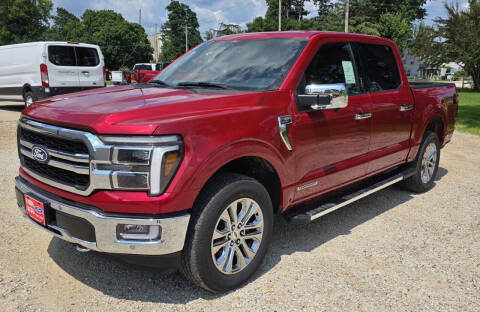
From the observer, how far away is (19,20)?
1567 inches

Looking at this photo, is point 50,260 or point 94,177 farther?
point 50,260

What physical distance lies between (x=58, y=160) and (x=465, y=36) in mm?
34793

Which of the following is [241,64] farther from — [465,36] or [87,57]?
[465,36]

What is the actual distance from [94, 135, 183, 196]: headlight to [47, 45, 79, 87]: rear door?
1030cm

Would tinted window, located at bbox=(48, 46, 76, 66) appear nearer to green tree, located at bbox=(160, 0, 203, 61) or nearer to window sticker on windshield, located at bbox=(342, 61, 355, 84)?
window sticker on windshield, located at bbox=(342, 61, 355, 84)

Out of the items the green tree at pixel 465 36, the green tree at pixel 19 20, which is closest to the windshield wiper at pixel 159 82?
the green tree at pixel 465 36

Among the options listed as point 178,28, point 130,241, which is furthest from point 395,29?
point 130,241

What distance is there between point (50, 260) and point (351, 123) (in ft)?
9.43

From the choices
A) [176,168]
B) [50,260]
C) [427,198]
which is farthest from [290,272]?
[427,198]

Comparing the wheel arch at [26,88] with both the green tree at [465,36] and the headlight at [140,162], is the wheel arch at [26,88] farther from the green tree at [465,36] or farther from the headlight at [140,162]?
the green tree at [465,36]

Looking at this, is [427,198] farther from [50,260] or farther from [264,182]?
[50,260]

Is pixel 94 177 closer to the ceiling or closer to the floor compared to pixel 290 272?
closer to the ceiling

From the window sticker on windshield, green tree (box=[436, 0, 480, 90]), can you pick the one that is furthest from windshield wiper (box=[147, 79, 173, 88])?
green tree (box=[436, 0, 480, 90])

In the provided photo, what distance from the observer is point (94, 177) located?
94.7 inches
